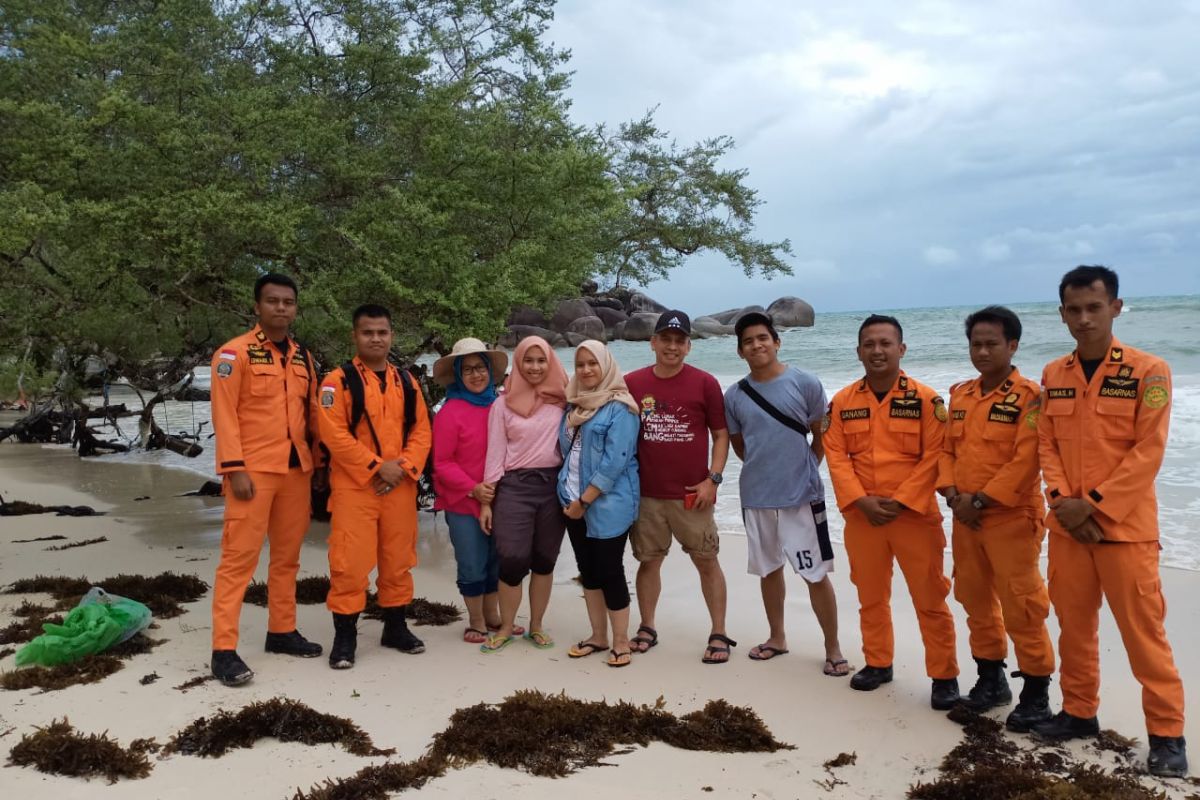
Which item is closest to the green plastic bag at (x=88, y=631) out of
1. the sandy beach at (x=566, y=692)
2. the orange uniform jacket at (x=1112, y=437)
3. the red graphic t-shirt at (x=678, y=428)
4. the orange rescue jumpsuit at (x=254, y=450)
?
the sandy beach at (x=566, y=692)

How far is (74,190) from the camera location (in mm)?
7730

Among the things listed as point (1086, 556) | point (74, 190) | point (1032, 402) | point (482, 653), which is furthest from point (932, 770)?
point (74, 190)

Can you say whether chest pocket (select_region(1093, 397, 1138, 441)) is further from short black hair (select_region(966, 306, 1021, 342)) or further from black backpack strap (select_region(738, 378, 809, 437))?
black backpack strap (select_region(738, 378, 809, 437))

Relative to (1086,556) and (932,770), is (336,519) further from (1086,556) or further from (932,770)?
(1086,556)

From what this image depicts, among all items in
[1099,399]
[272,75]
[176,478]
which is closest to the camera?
[1099,399]

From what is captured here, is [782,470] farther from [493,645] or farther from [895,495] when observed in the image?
[493,645]

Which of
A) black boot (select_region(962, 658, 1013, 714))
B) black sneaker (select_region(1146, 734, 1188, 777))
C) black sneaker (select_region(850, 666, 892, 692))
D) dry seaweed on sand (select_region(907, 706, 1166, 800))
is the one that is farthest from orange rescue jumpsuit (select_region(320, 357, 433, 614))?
black sneaker (select_region(1146, 734, 1188, 777))

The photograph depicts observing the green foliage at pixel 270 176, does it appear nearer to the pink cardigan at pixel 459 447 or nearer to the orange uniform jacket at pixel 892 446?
the pink cardigan at pixel 459 447

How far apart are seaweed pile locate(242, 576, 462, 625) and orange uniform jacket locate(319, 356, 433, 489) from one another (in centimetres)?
130

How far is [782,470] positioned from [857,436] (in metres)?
0.51

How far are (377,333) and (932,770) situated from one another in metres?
3.72

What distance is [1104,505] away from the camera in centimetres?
380

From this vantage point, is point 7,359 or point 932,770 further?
point 7,359

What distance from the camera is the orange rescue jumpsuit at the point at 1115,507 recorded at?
149 inches
